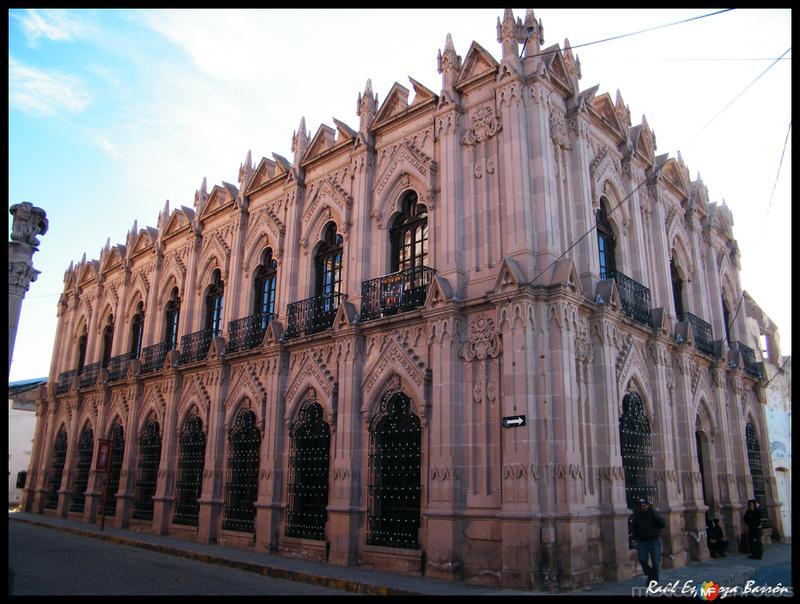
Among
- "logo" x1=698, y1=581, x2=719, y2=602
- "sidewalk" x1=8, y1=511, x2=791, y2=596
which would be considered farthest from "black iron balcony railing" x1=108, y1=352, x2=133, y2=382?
"logo" x1=698, y1=581, x2=719, y2=602

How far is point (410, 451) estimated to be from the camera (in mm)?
13516

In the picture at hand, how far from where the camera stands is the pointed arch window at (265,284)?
19.2 m

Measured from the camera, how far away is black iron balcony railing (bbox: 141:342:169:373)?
73.2 feet

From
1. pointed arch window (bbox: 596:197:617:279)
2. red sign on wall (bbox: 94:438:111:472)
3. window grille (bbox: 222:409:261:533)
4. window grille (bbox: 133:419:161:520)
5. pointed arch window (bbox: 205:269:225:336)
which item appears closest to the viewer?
pointed arch window (bbox: 596:197:617:279)

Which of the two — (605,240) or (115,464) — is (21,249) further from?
(115,464)

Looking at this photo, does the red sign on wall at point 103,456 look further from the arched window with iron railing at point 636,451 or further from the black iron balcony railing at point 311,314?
the arched window with iron railing at point 636,451

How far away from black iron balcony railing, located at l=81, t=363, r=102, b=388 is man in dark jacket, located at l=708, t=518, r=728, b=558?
72.8 feet

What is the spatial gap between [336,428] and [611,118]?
1066 cm

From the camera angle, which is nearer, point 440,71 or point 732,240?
point 440,71

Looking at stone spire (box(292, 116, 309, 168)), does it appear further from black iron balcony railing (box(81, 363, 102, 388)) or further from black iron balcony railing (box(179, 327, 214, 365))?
black iron balcony railing (box(81, 363, 102, 388))

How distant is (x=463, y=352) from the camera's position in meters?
12.9

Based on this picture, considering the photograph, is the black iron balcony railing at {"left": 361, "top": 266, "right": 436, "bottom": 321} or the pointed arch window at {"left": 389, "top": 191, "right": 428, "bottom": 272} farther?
the pointed arch window at {"left": 389, "top": 191, "right": 428, "bottom": 272}

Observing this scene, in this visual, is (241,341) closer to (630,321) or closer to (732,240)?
(630,321)

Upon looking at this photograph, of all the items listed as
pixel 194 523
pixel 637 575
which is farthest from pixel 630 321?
pixel 194 523
